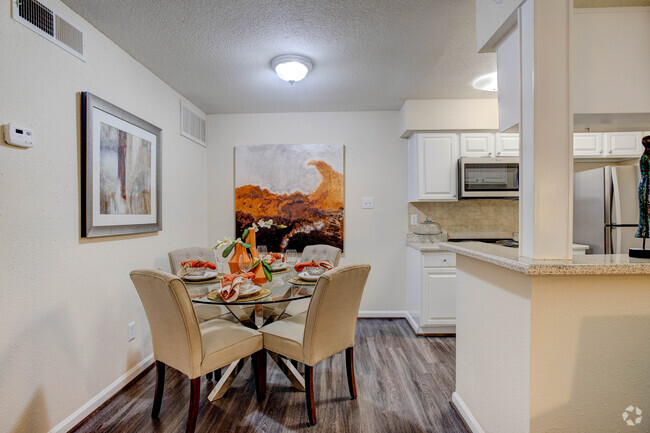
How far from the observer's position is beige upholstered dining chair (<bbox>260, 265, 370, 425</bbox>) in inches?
66.1

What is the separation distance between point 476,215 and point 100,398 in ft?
12.3

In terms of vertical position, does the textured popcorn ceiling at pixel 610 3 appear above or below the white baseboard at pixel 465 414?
above

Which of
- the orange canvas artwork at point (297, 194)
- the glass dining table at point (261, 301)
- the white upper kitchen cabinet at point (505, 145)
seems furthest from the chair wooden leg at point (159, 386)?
the white upper kitchen cabinet at point (505, 145)

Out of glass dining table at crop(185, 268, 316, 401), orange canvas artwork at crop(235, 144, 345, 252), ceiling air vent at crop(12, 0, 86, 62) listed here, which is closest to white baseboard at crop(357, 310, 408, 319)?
orange canvas artwork at crop(235, 144, 345, 252)

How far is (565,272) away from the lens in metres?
1.15

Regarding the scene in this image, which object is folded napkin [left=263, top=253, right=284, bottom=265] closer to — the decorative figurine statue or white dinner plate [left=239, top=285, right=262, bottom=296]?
white dinner plate [left=239, top=285, right=262, bottom=296]

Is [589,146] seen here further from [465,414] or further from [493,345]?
[465,414]

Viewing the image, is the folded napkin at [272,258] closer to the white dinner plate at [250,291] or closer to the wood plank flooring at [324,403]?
the white dinner plate at [250,291]

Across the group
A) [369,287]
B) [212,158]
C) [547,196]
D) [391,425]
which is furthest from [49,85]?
[369,287]

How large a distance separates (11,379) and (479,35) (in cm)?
295

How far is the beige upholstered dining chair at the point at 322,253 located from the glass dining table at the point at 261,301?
0.52 metres

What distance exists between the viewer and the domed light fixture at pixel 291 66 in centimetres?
235

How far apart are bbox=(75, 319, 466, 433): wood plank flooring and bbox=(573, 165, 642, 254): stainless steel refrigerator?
182cm

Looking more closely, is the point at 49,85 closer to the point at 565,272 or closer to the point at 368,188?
the point at 565,272
